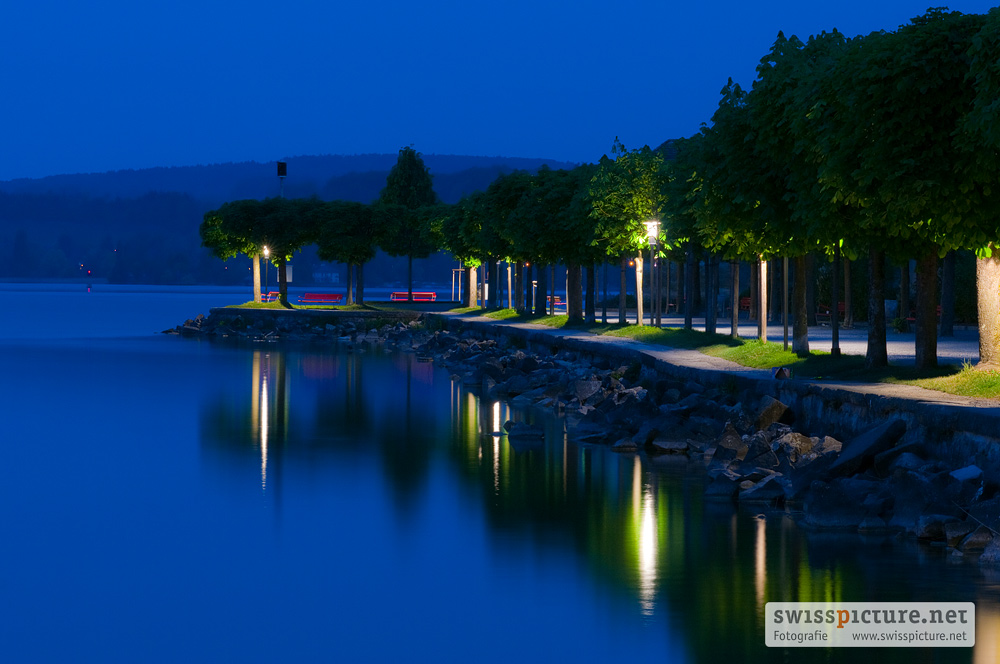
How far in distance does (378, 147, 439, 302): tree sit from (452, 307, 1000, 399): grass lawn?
1626 inches

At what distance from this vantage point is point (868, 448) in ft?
58.2

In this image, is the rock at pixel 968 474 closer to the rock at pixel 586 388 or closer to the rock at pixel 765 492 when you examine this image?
the rock at pixel 765 492

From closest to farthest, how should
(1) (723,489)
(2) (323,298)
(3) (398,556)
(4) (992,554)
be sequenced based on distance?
(4) (992,554)
(3) (398,556)
(1) (723,489)
(2) (323,298)

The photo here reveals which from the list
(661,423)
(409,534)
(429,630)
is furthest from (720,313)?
(429,630)

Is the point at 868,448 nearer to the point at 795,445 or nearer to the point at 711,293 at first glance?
the point at 795,445

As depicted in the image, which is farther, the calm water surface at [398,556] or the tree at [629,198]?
the tree at [629,198]

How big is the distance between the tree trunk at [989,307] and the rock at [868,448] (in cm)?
473

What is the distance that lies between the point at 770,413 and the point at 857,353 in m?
8.61

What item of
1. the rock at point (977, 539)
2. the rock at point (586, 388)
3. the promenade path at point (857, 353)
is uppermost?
the promenade path at point (857, 353)

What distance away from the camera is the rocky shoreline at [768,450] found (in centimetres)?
1557

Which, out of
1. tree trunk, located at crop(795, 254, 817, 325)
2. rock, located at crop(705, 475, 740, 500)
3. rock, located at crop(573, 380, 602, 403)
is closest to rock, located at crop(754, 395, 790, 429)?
rock, located at crop(705, 475, 740, 500)

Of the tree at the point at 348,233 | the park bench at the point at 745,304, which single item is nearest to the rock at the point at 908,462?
the park bench at the point at 745,304

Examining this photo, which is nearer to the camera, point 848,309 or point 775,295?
point 848,309

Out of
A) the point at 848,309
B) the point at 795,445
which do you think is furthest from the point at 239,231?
the point at 795,445
